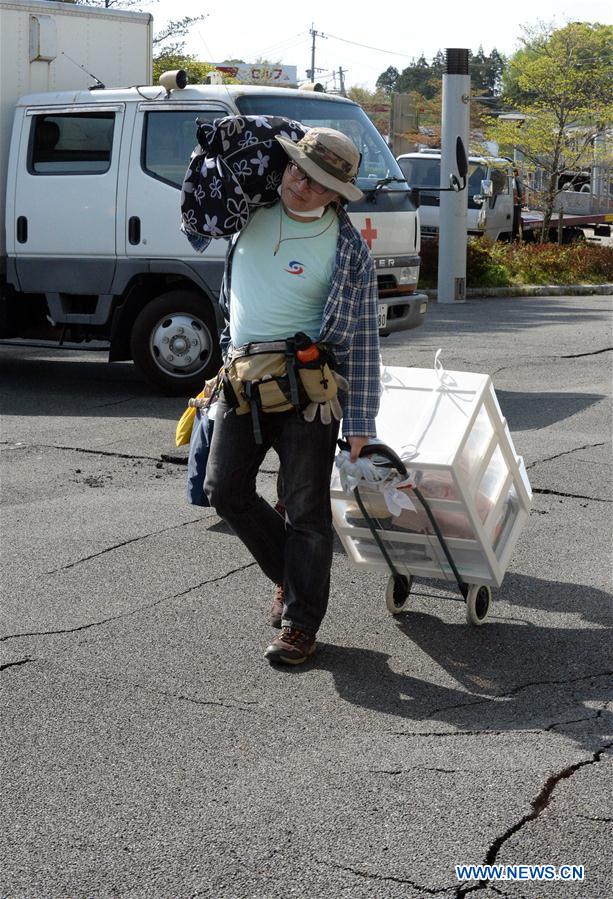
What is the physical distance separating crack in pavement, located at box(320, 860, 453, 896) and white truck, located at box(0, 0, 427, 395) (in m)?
7.01

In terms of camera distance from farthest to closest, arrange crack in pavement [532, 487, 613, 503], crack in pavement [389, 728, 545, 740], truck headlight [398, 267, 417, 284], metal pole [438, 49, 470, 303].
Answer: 1. metal pole [438, 49, 470, 303]
2. truck headlight [398, 267, 417, 284]
3. crack in pavement [532, 487, 613, 503]
4. crack in pavement [389, 728, 545, 740]

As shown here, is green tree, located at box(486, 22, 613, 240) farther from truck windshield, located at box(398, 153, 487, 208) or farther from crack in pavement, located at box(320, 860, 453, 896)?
crack in pavement, located at box(320, 860, 453, 896)

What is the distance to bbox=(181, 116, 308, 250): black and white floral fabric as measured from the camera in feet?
15.0

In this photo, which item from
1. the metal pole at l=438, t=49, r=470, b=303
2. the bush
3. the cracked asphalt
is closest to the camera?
the cracked asphalt

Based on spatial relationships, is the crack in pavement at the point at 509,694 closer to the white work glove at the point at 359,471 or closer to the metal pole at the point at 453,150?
the white work glove at the point at 359,471

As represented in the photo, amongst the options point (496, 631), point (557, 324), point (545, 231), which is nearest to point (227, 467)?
point (496, 631)

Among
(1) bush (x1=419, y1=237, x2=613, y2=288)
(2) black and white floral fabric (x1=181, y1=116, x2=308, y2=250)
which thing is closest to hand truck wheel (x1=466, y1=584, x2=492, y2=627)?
(2) black and white floral fabric (x1=181, y1=116, x2=308, y2=250)

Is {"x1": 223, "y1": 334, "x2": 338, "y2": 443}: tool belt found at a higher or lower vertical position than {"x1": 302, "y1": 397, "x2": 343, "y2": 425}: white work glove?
higher

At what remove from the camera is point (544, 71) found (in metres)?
25.2

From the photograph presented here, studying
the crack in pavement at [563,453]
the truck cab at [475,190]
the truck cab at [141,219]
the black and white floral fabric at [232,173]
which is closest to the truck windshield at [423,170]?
the truck cab at [475,190]

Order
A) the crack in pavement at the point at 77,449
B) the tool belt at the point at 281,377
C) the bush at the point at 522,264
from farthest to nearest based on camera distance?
the bush at the point at 522,264, the crack in pavement at the point at 77,449, the tool belt at the point at 281,377

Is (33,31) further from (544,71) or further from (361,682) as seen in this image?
(544,71)

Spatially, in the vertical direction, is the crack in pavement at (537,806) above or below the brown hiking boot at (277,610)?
below

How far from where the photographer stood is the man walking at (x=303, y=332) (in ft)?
14.4
